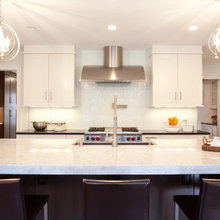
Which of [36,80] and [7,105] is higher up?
[36,80]

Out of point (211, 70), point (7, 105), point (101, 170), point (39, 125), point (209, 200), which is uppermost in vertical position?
point (211, 70)

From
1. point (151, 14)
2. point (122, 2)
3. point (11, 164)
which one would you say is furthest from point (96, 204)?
point (151, 14)

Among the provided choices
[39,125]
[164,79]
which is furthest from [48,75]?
[164,79]

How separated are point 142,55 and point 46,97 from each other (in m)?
2.00

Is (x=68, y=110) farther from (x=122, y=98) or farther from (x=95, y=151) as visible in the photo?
(x=95, y=151)

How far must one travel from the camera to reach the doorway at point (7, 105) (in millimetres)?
6258

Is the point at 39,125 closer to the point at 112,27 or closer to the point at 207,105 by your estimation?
the point at 112,27

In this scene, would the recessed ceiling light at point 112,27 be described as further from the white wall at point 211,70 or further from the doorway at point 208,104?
the doorway at point 208,104

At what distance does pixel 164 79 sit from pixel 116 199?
129 inches

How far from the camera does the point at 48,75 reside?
412cm

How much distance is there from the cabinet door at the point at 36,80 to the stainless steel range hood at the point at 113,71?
0.74 metres

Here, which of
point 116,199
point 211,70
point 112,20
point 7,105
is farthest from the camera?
point 7,105

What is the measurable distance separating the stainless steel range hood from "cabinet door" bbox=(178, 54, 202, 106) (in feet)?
2.38

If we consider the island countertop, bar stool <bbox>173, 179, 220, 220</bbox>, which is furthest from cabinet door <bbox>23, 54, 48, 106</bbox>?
bar stool <bbox>173, 179, 220, 220</bbox>
